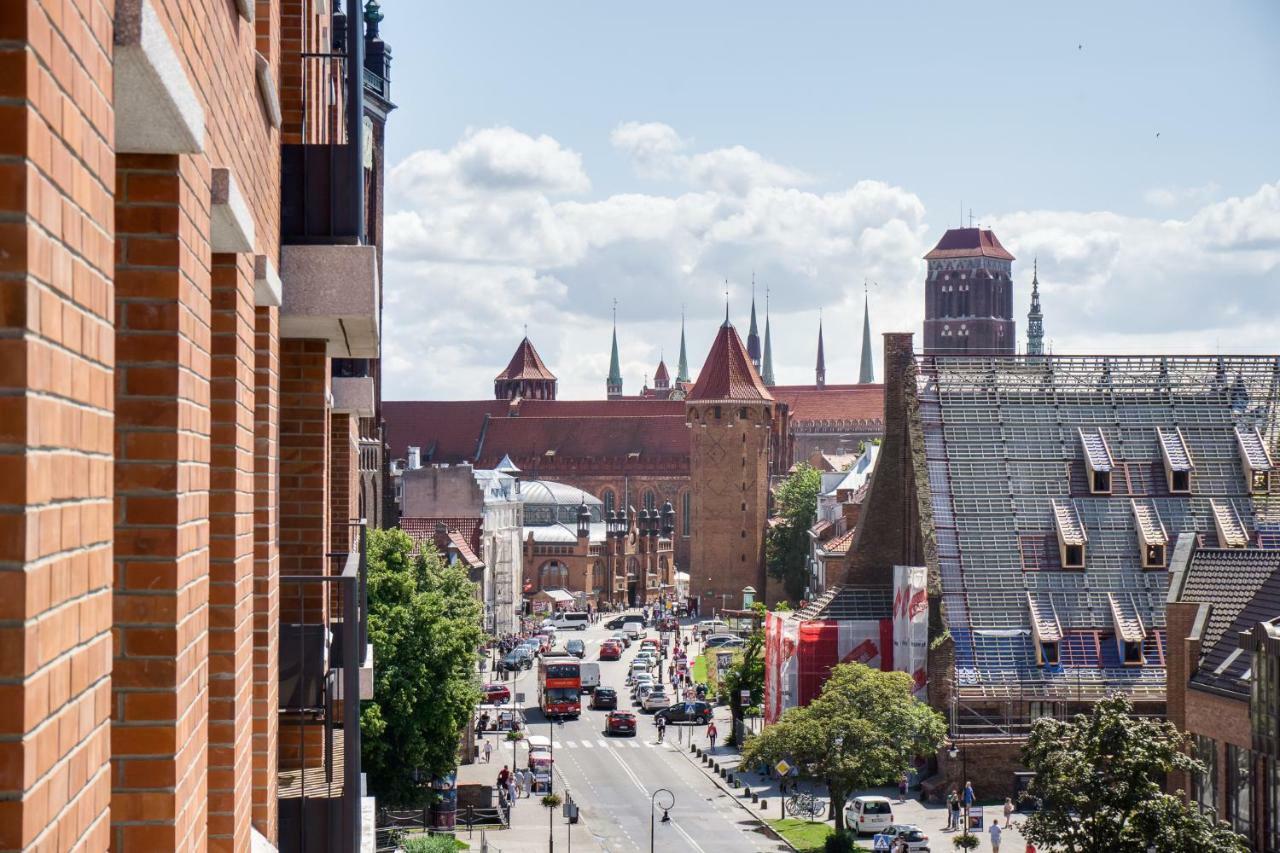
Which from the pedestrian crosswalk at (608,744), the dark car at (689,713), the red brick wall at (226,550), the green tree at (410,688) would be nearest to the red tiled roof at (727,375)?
the dark car at (689,713)

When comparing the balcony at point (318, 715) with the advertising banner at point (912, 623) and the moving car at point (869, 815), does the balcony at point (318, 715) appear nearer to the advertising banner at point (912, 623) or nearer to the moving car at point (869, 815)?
the moving car at point (869, 815)

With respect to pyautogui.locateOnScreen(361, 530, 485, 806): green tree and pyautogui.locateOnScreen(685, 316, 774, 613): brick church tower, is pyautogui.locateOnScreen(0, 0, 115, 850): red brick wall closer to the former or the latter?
pyautogui.locateOnScreen(361, 530, 485, 806): green tree

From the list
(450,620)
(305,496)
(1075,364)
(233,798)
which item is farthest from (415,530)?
(233,798)

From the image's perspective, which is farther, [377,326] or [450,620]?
[450,620]

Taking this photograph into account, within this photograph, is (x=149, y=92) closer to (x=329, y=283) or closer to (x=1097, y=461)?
(x=329, y=283)

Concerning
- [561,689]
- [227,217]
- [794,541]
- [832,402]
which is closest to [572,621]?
[794,541]

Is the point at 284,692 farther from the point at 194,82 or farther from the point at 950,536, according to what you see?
the point at 950,536

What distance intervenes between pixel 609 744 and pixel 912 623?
17.0 meters

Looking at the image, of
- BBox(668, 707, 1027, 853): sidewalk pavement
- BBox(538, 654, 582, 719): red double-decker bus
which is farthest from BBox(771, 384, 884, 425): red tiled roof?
BBox(668, 707, 1027, 853): sidewalk pavement

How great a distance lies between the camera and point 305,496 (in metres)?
11.6

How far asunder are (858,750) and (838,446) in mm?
139901

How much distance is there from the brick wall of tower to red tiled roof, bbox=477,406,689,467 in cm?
3576

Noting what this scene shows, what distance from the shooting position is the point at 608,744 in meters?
71.1

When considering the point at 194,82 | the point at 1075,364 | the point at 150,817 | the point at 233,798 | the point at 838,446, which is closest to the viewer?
the point at 150,817
